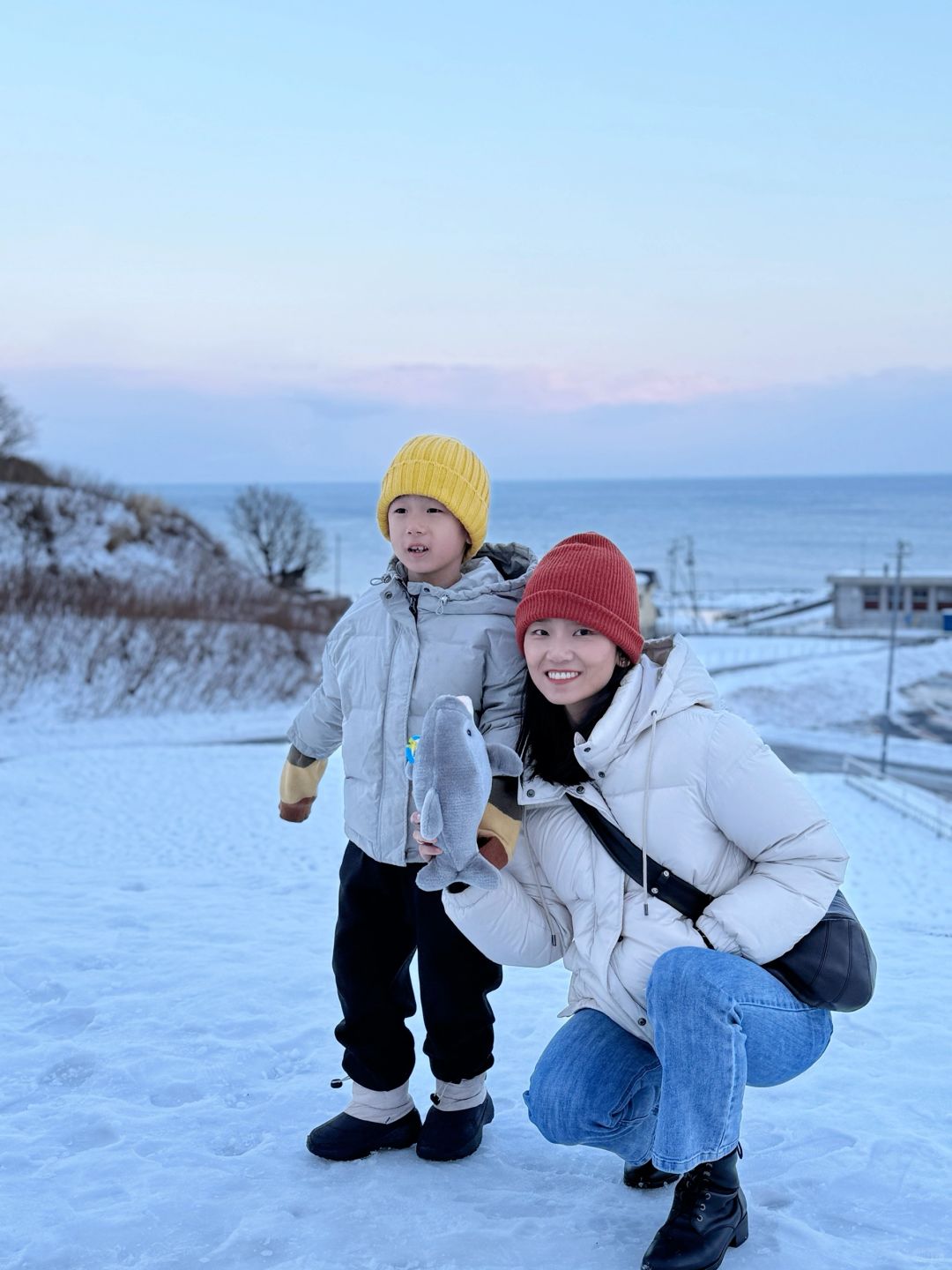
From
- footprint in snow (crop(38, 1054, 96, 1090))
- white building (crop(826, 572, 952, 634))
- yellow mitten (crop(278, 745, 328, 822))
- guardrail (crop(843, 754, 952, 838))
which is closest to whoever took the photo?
yellow mitten (crop(278, 745, 328, 822))

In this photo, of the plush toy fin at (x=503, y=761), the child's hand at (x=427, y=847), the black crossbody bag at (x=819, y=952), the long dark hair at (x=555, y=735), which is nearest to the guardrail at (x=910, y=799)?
the black crossbody bag at (x=819, y=952)

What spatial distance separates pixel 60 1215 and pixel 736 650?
128 ft

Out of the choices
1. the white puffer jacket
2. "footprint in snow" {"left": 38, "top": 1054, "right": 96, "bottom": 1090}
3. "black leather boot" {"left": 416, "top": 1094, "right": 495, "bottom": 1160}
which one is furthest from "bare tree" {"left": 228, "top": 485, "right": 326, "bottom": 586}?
the white puffer jacket

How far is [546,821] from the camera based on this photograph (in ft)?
7.93

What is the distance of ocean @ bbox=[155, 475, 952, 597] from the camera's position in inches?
3113

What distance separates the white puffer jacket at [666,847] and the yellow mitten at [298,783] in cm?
75

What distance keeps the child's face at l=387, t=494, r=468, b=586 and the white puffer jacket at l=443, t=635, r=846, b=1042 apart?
0.59 m

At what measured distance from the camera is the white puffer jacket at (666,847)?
7.16 feet

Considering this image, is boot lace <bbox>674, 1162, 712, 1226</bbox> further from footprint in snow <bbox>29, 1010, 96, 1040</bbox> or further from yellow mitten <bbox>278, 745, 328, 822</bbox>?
footprint in snow <bbox>29, 1010, 96, 1040</bbox>

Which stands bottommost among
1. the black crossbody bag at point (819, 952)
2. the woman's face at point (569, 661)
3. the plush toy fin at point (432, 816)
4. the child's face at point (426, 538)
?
the black crossbody bag at point (819, 952)

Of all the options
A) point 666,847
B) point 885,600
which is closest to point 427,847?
point 666,847

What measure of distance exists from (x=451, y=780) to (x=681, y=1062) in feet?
Result: 2.22

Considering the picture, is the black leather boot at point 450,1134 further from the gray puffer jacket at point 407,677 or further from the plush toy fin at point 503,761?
the plush toy fin at point 503,761

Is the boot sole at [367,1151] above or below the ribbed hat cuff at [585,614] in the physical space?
below
